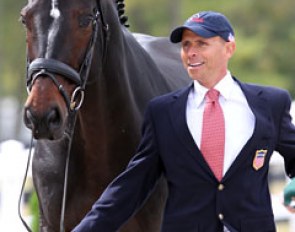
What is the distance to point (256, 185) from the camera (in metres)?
5.14

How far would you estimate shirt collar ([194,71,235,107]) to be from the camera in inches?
201

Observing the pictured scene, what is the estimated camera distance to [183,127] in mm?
5137

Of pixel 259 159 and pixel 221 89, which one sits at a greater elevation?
Answer: pixel 221 89

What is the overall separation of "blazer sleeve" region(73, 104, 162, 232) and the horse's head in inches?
15.2

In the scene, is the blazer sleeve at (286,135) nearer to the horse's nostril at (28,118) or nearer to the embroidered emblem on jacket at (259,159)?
the embroidered emblem on jacket at (259,159)

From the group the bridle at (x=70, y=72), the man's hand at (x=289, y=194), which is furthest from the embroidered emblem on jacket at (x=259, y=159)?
the bridle at (x=70, y=72)

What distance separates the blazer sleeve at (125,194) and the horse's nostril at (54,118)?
43cm

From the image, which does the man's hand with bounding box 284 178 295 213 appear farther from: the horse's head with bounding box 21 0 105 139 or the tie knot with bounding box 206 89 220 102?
the horse's head with bounding box 21 0 105 139

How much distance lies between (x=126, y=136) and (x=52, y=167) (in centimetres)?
45

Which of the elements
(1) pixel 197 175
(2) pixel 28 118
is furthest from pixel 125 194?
(2) pixel 28 118

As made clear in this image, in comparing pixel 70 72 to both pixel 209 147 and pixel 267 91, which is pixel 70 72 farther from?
pixel 267 91

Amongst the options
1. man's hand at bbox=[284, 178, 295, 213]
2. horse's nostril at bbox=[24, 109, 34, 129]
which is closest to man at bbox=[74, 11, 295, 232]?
man's hand at bbox=[284, 178, 295, 213]

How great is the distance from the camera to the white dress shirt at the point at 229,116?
510 cm

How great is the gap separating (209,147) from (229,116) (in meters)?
0.17
